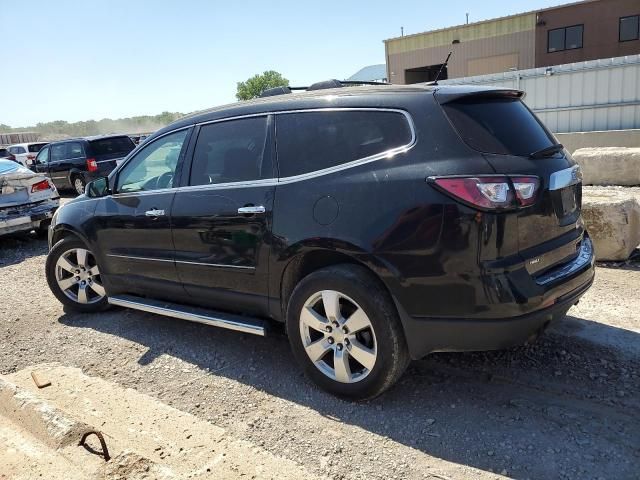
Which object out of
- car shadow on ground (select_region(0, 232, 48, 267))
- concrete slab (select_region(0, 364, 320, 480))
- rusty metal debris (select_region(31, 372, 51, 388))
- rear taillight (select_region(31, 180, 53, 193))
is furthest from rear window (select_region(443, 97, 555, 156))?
rear taillight (select_region(31, 180, 53, 193))

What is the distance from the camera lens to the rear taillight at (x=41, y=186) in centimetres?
897

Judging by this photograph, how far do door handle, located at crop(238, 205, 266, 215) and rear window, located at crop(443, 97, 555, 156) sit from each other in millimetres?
1315

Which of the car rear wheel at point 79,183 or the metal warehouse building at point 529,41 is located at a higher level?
the metal warehouse building at point 529,41

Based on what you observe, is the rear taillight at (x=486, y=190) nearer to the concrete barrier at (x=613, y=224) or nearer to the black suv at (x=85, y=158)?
the concrete barrier at (x=613, y=224)

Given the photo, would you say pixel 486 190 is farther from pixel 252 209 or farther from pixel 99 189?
pixel 99 189

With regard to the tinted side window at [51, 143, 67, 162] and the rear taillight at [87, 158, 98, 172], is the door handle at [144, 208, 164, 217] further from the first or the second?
the tinted side window at [51, 143, 67, 162]

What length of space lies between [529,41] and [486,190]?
32.3 meters

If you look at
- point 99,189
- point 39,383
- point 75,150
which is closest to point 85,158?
point 75,150

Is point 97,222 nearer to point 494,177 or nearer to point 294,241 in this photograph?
point 294,241

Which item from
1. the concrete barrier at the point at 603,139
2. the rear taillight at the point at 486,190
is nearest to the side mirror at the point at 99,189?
the rear taillight at the point at 486,190

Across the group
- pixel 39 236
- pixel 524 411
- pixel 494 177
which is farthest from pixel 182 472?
pixel 39 236

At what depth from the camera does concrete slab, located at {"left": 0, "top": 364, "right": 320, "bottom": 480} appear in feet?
9.01

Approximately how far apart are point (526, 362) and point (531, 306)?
101 centimetres

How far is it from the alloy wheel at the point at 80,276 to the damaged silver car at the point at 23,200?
160 inches
